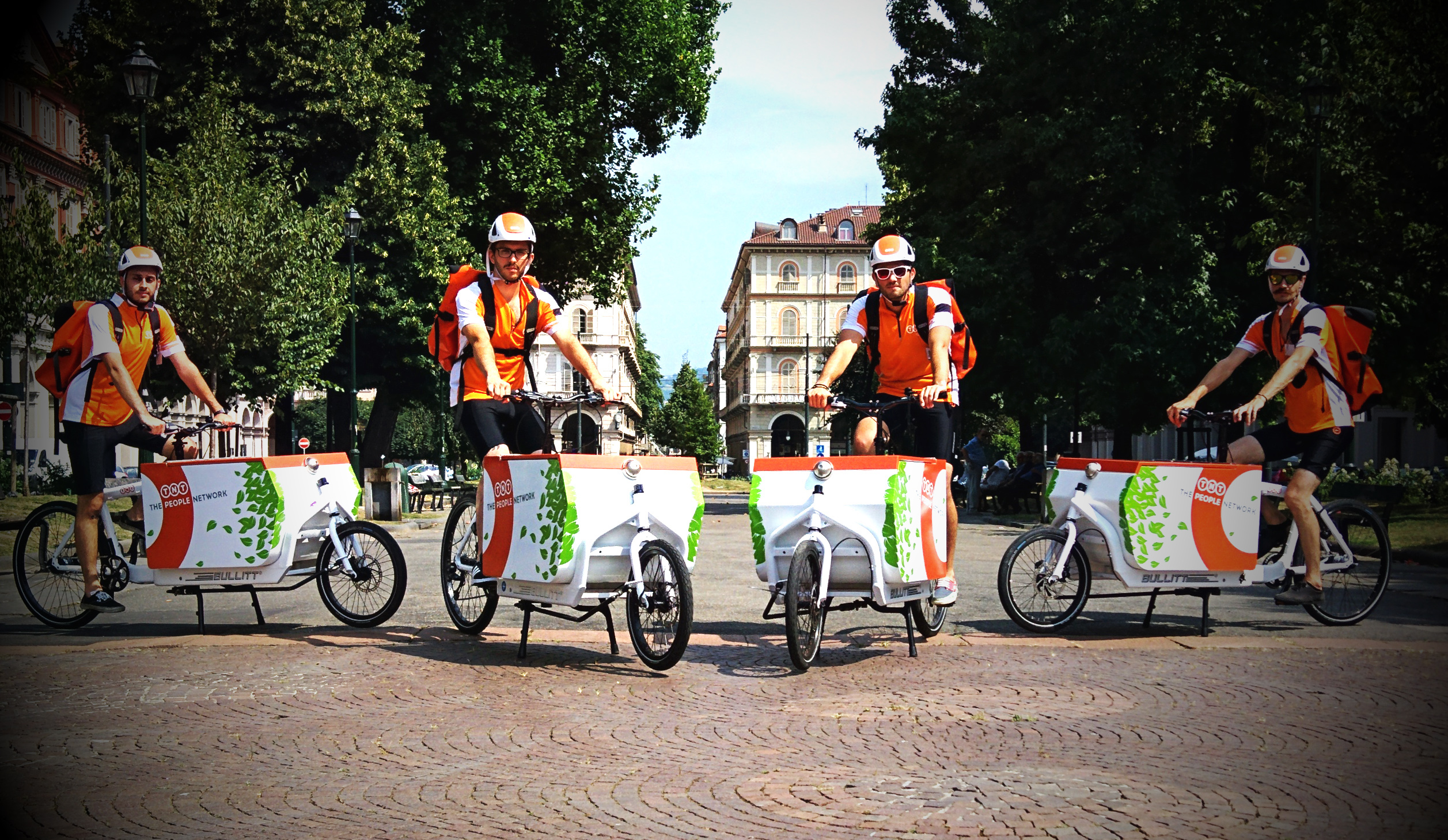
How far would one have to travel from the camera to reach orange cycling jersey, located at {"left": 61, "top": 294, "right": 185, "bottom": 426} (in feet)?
26.5

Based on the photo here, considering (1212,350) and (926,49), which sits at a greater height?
(926,49)

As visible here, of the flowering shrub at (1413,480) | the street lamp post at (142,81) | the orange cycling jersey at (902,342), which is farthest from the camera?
the flowering shrub at (1413,480)

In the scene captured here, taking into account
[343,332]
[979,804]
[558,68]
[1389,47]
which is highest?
[558,68]

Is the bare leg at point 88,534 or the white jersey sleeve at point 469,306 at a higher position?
the white jersey sleeve at point 469,306

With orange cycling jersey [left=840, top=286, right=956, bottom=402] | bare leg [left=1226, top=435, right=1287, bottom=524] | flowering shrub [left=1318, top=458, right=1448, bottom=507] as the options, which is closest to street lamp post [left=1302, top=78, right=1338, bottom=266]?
flowering shrub [left=1318, top=458, right=1448, bottom=507]

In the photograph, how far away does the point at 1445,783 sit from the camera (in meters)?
4.38

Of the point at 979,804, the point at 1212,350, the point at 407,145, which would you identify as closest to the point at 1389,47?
the point at 1212,350

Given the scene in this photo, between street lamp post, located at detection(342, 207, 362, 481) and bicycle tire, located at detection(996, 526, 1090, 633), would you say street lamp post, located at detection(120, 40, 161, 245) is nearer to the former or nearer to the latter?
street lamp post, located at detection(342, 207, 362, 481)

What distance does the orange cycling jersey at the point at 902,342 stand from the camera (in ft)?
26.2

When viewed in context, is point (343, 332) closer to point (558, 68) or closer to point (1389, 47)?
point (558, 68)

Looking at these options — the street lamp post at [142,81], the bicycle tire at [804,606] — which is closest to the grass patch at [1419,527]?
the bicycle tire at [804,606]

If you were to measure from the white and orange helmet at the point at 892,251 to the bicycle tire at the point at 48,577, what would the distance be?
5.36 metres

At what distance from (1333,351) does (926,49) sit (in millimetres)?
22925

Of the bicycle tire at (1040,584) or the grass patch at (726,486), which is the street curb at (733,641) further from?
the grass patch at (726,486)
